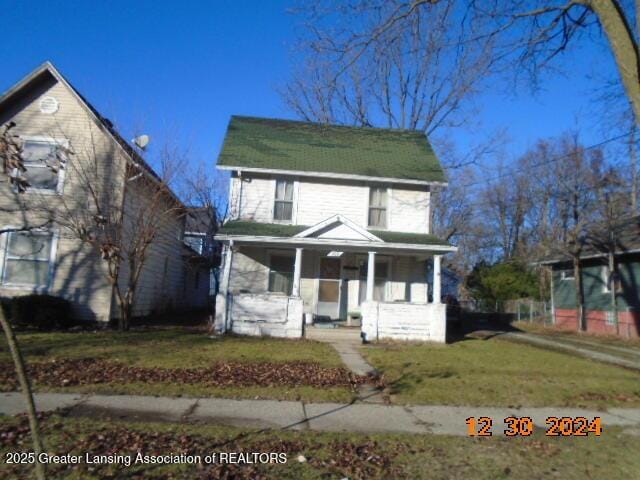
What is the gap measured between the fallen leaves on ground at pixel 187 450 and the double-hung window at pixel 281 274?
37.8 ft

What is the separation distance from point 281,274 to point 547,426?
1164cm

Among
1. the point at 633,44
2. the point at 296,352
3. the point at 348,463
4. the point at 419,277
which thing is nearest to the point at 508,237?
the point at 419,277

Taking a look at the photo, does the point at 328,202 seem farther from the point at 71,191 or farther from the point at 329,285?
the point at 71,191

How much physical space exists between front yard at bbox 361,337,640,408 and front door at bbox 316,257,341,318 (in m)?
3.46

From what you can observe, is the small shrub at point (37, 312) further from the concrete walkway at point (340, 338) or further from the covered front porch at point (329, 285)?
the concrete walkway at point (340, 338)

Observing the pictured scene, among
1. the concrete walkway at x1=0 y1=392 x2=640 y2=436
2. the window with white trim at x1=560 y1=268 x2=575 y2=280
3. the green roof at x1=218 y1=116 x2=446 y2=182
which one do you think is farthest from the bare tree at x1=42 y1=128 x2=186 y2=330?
the window with white trim at x1=560 y1=268 x2=575 y2=280

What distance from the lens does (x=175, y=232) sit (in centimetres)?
2270

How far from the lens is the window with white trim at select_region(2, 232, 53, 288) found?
15.0m

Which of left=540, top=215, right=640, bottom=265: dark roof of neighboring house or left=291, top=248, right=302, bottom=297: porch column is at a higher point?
left=540, top=215, right=640, bottom=265: dark roof of neighboring house

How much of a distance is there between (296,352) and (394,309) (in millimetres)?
4588

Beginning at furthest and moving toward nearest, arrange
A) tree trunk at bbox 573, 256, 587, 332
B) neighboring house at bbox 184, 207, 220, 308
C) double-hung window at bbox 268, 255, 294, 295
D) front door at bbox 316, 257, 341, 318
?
neighboring house at bbox 184, 207, 220, 308 → tree trunk at bbox 573, 256, 587, 332 → front door at bbox 316, 257, 341, 318 → double-hung window at bbox 268, 255, 294, 295

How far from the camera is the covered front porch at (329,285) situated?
586 inches

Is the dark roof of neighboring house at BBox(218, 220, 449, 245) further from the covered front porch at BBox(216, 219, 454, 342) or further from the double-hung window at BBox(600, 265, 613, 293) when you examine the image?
the double-hung window at BBox(600, 265, 613, 293)

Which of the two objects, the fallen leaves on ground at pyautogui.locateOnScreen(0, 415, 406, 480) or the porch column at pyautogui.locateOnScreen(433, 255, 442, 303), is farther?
the porch column at pyautogui.locateOnScreen(433, 255, 442, 303)
